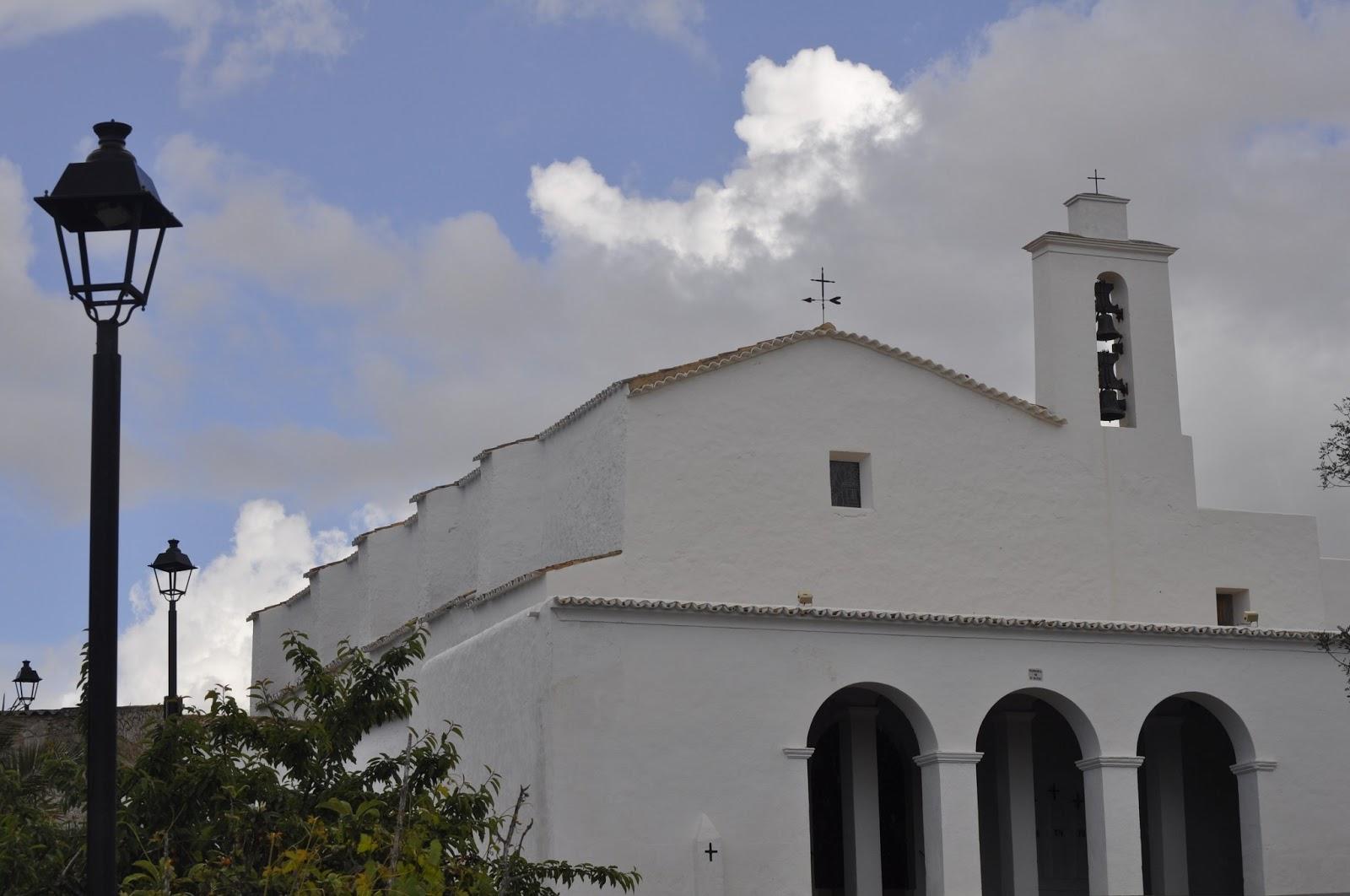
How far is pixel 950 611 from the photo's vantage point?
65.1ft

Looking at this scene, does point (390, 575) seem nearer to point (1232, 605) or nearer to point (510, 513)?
point (510, 513)

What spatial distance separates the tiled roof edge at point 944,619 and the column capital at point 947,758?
1.42 meters

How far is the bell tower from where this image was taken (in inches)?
846

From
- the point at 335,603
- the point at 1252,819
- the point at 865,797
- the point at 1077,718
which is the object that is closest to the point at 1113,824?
the point at 1077,718

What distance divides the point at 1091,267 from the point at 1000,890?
8.01 metres

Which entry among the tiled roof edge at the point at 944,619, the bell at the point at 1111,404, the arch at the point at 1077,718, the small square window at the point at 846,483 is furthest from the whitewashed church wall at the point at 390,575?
the bell at the point at 1111,404

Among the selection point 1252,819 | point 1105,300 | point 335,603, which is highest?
point 1105,300

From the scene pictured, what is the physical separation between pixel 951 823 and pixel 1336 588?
7466mm

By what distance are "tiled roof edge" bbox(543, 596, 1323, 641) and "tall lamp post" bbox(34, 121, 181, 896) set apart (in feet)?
36.5

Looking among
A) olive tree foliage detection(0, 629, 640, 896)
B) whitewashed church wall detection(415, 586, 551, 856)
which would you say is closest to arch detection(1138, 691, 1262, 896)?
whitewashed church wall detection(415, 586, 551, 856)

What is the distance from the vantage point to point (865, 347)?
66.4 feet

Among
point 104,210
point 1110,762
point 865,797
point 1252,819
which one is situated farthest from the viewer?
point 865,797

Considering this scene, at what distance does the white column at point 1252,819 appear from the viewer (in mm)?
19625

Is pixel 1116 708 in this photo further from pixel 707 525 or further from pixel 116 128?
pixel 116 128
